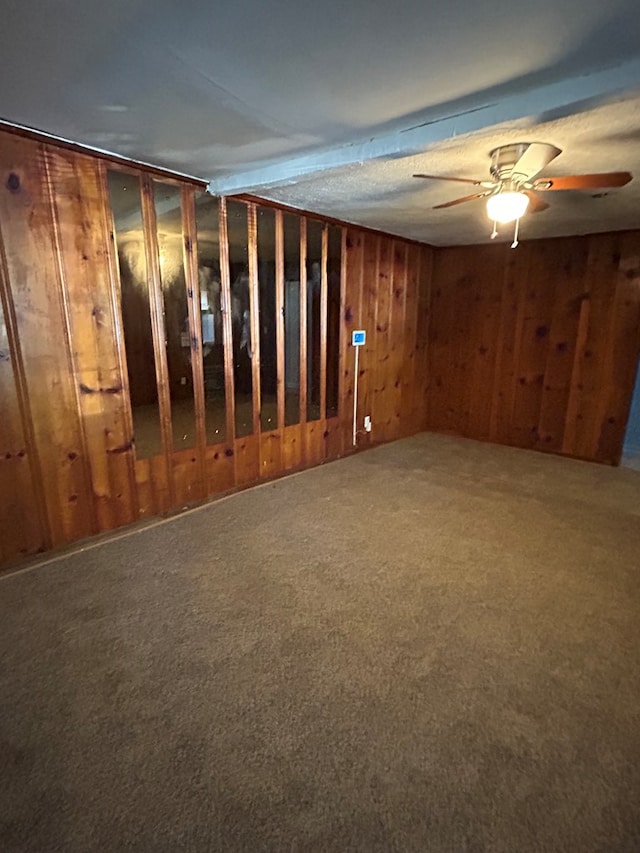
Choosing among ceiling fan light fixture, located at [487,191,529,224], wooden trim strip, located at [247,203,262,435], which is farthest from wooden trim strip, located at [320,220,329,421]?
ceiling fan light fixture, located at [487,191,529,224]

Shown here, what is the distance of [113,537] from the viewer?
105 inches

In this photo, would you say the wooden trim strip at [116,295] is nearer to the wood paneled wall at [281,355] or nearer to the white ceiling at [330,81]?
the wood paneled wall at [281,355]

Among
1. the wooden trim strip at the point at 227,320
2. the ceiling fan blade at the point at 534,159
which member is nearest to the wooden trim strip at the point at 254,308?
the wooden trim strip at the point at 227,320

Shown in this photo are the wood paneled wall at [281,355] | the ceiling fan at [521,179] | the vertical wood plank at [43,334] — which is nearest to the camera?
the ceiling fan at [521,179]

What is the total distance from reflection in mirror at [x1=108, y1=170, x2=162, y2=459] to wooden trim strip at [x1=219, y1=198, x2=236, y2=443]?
1.70 feet

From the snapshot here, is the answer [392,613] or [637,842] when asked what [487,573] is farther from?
[637,842]

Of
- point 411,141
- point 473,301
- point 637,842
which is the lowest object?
point 637,842

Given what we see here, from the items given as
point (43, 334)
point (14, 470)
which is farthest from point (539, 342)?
point (14, 470)

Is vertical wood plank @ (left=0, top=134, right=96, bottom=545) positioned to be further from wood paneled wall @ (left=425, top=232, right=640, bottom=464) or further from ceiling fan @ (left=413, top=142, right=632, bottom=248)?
wood paneled wall @ (left=425, top=232, right=640, bottom=464)

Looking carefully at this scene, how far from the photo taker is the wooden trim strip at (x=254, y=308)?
10.2 ft

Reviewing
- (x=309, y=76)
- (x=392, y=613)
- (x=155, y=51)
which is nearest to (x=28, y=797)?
(x=392, y=613)

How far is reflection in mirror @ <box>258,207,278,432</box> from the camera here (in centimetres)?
323

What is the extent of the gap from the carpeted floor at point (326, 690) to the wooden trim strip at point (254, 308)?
94 centimetres

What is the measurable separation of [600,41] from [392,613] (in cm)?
216
